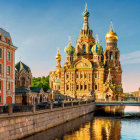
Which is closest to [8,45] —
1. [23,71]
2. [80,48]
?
[23,71]

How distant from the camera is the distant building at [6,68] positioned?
45.9 m

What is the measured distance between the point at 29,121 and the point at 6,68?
1570cm

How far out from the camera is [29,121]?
34.1 meters

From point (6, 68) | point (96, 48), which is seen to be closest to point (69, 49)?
point (96, 48)

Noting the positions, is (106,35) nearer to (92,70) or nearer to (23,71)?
(92,70)

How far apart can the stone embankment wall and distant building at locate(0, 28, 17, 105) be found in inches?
361

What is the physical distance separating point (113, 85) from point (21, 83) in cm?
3623

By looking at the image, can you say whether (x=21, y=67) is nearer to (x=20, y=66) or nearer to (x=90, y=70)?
(x=20, y=66)

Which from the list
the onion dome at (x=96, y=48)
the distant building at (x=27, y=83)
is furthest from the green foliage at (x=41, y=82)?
the distant building at (x=27, y=83)

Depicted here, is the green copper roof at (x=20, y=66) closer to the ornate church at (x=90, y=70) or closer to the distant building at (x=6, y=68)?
the ornate church at (x=90, y=70)

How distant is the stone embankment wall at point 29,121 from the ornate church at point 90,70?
2069 inches

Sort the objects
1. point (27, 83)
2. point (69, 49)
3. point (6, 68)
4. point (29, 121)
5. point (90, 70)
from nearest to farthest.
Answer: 1. point (29, 121)
2. point (6, 68)
3. point (27, 83)
4. point (90, 70)
5. point (69, 49)

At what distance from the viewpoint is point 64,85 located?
108188mm

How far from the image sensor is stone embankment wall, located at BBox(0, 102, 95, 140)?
28703 millimetres
